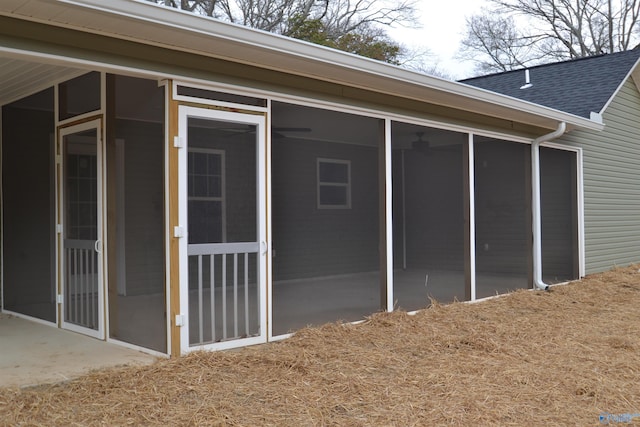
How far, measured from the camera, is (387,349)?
4.44 m

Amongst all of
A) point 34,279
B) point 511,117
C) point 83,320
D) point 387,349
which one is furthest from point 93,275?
point 511,117

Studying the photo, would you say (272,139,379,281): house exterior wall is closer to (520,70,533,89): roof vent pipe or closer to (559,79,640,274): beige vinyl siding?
(520,70,533,89): roof vent pipe

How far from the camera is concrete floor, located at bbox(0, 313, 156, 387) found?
3.64m

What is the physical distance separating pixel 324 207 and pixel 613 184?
4.65 meters

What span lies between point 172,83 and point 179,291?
4.63 ft

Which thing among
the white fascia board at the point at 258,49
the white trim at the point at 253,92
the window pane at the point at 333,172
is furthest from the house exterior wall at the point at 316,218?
the white fascia board at the point at 258,49

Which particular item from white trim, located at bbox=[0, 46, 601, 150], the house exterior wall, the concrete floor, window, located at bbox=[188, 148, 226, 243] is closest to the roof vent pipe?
the house exterior wall

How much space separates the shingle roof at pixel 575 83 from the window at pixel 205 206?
604cm

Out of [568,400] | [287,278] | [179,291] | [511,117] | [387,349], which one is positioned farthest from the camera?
[287,278]

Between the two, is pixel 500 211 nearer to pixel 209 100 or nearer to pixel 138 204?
pixel 138 204

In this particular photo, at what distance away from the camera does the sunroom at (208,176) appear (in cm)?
398

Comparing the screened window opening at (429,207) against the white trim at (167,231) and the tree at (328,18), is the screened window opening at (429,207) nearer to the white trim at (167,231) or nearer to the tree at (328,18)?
the tree at (328,18)

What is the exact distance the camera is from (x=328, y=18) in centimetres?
1906

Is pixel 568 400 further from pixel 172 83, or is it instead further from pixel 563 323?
pixel 172 83
